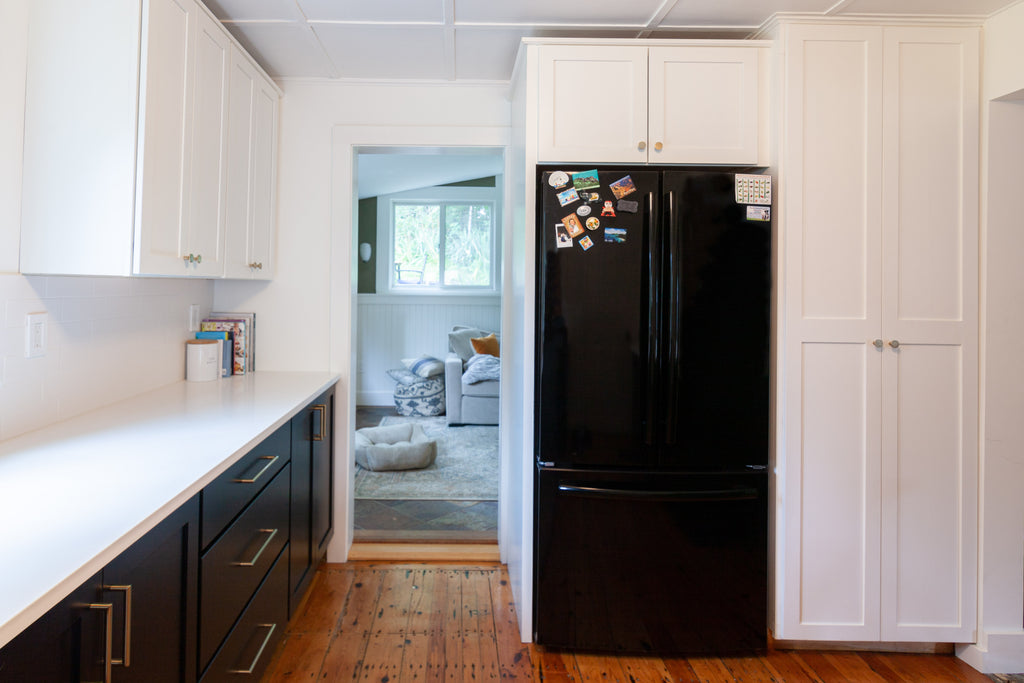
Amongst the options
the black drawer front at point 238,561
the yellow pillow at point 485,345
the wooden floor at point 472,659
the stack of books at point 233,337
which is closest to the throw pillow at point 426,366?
the yellow pillow at point 485,345

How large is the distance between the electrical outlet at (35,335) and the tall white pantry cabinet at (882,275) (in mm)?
2275

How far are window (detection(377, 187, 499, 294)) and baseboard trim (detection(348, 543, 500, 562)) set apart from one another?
4.29m

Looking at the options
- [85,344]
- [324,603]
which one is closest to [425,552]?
[324,603]

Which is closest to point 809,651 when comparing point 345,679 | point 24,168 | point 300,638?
point 345,679

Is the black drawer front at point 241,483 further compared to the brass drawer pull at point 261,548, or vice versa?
the brass drawer pull at point 261,548

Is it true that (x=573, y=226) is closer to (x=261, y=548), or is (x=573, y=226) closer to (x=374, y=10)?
(x=374, y=10)

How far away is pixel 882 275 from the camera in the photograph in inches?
82.6

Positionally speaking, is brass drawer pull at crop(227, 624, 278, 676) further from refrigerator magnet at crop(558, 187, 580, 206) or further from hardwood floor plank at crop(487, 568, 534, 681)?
refrigerator magnet at crop(558, 187, 580, 206)

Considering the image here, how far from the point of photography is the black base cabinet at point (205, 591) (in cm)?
92

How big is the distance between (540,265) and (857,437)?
4.07 ft

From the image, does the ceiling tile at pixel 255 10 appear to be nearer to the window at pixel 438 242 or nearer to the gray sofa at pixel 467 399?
the gray sofa at pixel 467 399

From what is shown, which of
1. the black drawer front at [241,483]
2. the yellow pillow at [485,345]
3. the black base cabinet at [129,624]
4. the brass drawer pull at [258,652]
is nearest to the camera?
the black base cabinet at [129,624]

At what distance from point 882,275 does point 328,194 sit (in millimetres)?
2279

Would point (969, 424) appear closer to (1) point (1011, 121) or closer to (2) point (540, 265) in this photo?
(1) point (1011, 121)
